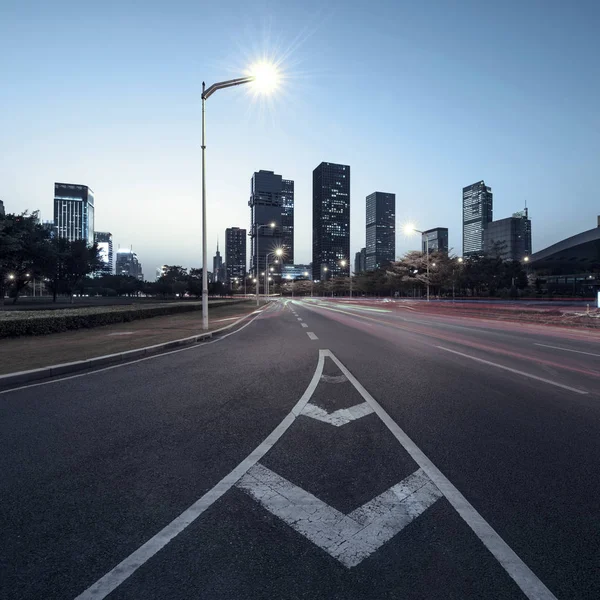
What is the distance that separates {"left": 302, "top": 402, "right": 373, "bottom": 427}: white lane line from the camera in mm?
4805

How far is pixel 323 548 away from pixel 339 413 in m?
2.77

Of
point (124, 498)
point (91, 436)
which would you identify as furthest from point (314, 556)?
point (91, 436)

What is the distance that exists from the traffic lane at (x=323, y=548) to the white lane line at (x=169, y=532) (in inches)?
2.4

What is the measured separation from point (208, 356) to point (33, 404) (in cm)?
472

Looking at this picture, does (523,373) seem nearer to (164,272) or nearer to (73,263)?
(73,263)

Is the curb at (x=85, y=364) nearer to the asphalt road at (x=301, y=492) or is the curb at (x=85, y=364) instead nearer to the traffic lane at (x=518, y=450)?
the asphalt road at (x=301, y=492)

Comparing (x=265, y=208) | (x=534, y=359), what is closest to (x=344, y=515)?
(x=534, y=359)

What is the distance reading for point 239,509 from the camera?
2.80 meters

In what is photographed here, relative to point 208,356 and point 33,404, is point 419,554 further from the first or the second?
point 208,356

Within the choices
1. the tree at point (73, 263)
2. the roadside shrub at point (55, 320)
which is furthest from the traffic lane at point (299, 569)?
the tree at point (73, 263)

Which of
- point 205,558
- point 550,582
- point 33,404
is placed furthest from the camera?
point 33,404

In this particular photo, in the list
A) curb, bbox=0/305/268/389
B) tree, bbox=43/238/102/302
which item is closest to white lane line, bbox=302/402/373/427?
curb, bbox=0/305/268/389

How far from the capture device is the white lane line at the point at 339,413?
15.8 feet

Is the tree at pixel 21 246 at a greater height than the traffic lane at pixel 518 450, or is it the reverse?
the tree at pixel 21 246
